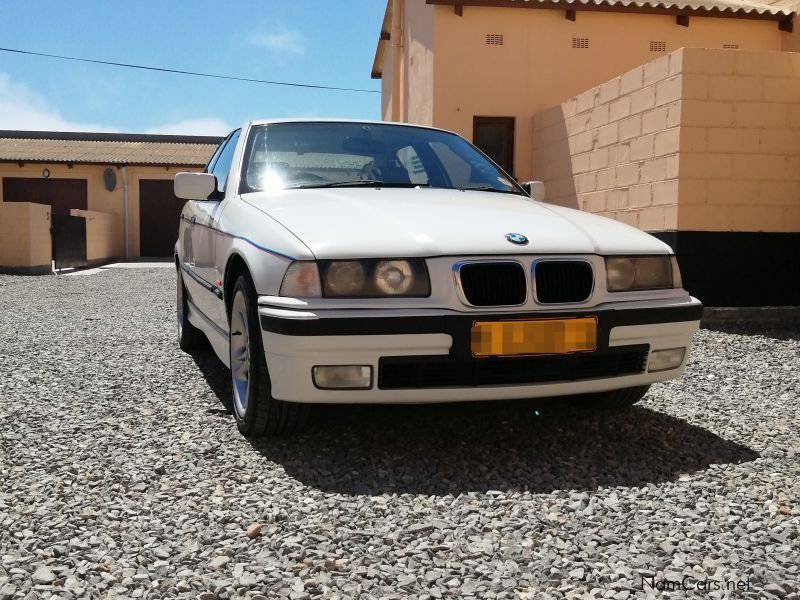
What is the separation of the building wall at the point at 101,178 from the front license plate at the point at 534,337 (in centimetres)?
2155

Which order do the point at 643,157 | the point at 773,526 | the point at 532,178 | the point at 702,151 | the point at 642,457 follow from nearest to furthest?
the point at 773,526 → the point at 642,457 → the point at 702,151 → the point at 643,157 → the point at 532,178

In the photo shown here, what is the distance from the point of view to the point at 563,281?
2854mm

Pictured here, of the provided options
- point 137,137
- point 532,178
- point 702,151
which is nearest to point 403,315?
point 702,151

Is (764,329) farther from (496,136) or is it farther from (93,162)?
(93,162)

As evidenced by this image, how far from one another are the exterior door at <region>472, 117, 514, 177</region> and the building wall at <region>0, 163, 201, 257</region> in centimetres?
1380

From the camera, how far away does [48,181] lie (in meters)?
23.1

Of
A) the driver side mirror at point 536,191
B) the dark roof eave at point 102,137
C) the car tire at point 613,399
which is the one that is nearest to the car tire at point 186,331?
the driver side mirror at point 536,191

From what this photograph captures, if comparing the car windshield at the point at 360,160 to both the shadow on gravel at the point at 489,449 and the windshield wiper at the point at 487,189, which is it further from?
the shadow on gravel at the point at 489,449

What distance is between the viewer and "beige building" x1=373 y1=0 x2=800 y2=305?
22.6 feet

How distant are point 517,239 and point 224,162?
7.66 ft

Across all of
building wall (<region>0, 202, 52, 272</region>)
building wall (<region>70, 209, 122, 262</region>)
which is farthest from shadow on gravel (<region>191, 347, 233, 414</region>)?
building wall (<region>70, 209, 122, 262</region>)

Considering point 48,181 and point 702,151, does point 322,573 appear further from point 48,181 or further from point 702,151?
point 48,181

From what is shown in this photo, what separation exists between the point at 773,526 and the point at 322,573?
1422 mm

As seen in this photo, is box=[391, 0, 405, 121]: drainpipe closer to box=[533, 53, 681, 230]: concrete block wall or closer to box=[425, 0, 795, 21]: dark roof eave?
box=[425, 0, 795, 21]: dark roof eave
